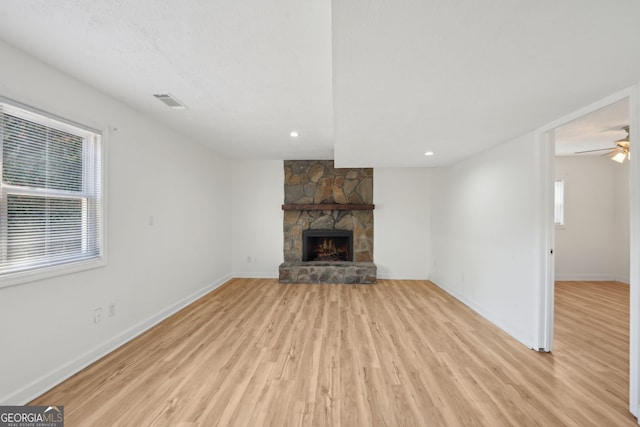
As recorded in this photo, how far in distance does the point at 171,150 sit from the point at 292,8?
2659mm

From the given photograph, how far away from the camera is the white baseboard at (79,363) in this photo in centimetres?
172

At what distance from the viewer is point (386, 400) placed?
178cm

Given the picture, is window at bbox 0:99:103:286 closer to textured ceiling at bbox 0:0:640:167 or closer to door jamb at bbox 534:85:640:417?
textured ceiling at bbox 0:0:640:167

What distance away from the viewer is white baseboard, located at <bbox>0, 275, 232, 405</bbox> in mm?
1717

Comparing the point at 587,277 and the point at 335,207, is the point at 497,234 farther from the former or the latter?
the point at 587,277

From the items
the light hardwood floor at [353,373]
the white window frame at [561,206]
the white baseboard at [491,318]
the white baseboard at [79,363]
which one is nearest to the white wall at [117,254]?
the white baseboard at [79,363]

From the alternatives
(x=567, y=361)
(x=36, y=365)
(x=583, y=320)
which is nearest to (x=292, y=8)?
(x=36, y=365)

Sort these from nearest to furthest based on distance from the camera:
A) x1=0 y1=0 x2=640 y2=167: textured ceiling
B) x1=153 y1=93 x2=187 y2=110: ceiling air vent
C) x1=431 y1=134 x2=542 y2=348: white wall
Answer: x1=0 y1=0 x2=640 y2=167: textured ceiling
x1=153 y1=93 x2=187 y2=110: ceiling air vent
x1=431 y1=134 x2=542 y2=348: white wall

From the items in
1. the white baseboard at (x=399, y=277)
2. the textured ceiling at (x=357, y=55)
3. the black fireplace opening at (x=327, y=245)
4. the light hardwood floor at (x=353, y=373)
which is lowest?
the light hardwood floor at (x=353, y=373)

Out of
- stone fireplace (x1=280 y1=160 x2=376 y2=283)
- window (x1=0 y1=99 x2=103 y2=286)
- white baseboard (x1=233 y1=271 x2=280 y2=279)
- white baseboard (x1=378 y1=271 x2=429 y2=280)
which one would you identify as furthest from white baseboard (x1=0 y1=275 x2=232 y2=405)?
white baseboard (x1=378 y1=271 x2=429 y2=280)

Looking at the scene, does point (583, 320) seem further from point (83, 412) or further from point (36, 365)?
point (36, 365)

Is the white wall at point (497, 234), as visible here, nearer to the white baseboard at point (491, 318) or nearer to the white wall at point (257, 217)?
the white baseboard at point (491, 318)

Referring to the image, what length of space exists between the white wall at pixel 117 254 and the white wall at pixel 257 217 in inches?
37.1

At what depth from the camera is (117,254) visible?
2.49 metres
